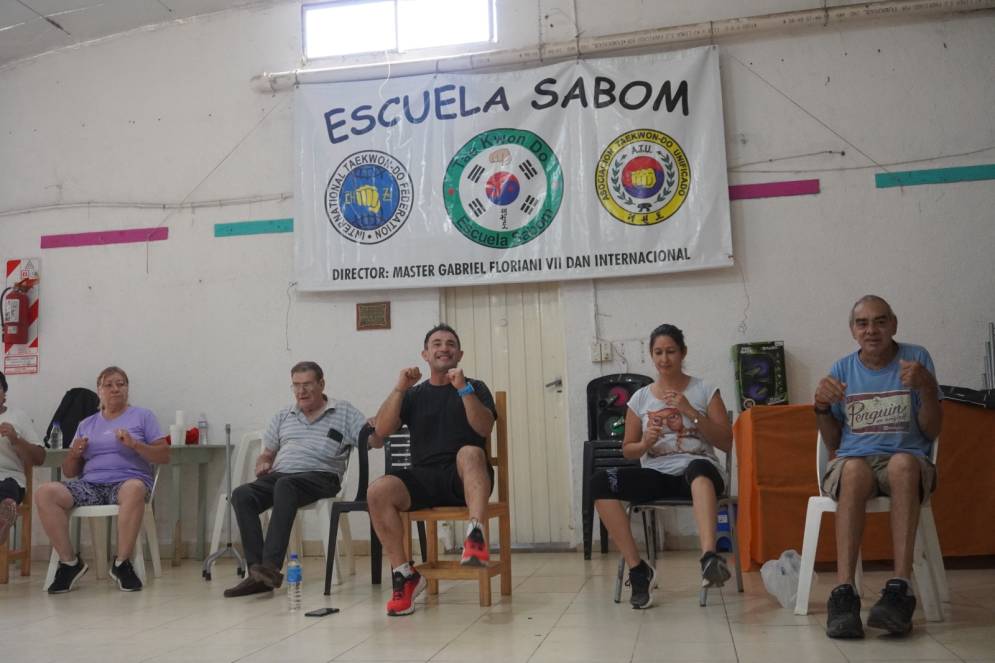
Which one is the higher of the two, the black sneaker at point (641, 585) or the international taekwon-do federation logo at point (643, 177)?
the international taekwon-do federation logo at point (643, 177)

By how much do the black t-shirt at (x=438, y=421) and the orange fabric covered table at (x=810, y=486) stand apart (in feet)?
4.00

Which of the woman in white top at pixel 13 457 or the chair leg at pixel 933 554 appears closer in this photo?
the chair leg at pixel 933 554

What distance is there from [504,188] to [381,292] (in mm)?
971

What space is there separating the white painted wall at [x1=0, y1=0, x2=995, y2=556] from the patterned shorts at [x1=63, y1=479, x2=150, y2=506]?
1104mm

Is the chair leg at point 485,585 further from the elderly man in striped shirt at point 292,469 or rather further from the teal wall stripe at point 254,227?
the teal wall stripe at point 254,227

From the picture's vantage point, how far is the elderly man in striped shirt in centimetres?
388

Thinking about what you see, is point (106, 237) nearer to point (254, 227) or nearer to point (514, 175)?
point (254, 227)

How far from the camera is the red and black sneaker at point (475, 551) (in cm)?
320

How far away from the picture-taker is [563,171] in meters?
5.44

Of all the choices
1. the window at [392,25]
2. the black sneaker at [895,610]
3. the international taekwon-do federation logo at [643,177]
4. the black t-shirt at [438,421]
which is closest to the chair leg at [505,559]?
the black t-shirt at [438,421]

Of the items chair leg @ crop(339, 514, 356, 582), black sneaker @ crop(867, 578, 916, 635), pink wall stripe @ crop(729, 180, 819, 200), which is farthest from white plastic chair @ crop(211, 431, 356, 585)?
pink wall stripe @ crop(729, 180, 819, 200)

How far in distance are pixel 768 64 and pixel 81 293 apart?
14.7 ft

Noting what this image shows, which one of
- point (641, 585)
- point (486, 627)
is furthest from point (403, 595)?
point (641, 585)

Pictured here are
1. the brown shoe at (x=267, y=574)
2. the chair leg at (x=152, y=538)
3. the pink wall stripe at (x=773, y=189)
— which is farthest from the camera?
the pink wall stripe at (x=773, y=189)
